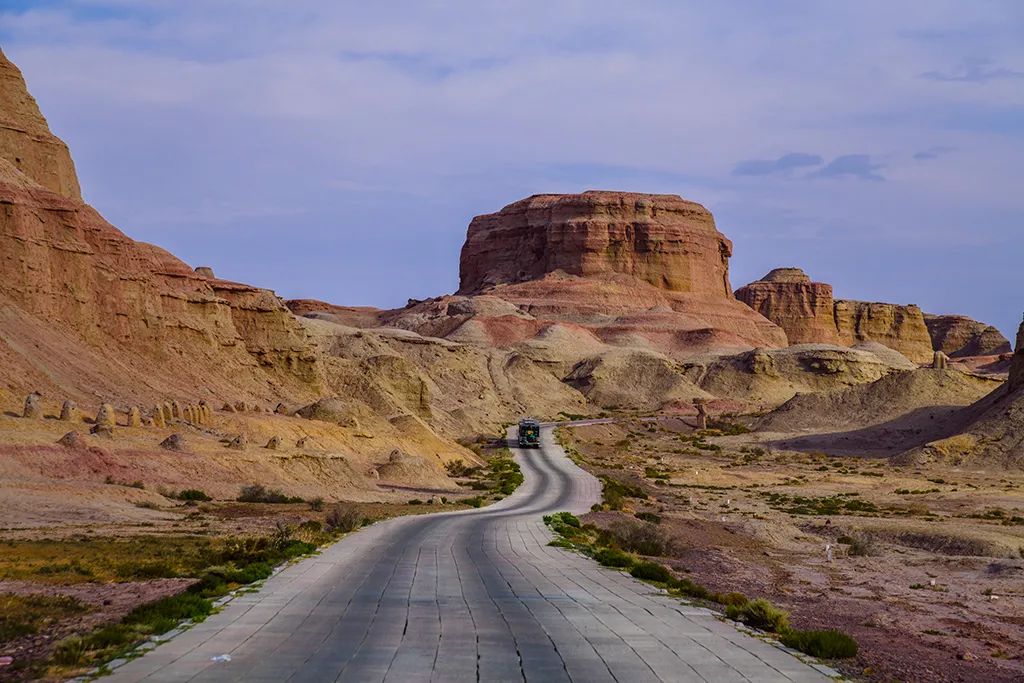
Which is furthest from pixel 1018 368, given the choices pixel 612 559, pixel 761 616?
pixel 761 616

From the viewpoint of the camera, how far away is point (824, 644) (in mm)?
12820

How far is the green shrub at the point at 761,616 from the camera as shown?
1411 centimetres

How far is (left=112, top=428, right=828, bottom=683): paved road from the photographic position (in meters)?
11.0

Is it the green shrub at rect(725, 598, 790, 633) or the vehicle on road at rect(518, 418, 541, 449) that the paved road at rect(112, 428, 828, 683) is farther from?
the vehicle on road at rect(518, 418, 541, 449)

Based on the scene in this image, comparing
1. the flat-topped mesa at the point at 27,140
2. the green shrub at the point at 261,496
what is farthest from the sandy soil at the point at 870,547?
the flat-topped mesa at the point at 27,140

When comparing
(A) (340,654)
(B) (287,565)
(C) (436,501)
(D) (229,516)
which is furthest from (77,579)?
(C) (436,501)

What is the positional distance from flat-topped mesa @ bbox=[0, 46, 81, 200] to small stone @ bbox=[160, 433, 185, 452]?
30.3 meters

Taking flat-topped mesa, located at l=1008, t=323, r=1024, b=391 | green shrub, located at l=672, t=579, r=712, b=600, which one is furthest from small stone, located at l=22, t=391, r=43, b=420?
flat-topped mesa, located at l=1008, t=323, r=1024, b=391

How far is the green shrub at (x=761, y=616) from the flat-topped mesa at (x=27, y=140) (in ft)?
192

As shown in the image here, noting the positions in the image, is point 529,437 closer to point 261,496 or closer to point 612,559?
point 261,496

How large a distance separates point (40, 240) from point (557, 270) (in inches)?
5747

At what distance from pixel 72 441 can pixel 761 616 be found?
2748cm

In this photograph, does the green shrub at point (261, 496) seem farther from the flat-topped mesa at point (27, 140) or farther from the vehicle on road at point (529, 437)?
the vehicle on road at point (529, 437)

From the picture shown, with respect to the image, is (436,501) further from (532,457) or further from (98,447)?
(532,457)
